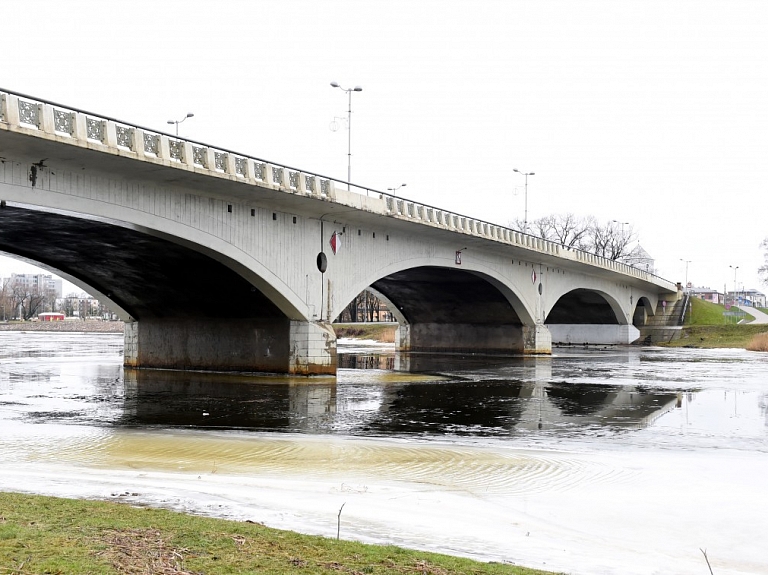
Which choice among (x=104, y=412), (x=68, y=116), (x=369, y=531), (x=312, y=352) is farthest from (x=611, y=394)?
(x=369, y=531)

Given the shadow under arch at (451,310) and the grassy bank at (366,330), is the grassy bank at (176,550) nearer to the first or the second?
the shadow under arch at (451,310)

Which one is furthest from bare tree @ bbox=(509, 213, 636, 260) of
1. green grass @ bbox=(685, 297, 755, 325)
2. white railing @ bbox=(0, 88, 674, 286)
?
white railing @ bbox=(0, 88, 674, 286)

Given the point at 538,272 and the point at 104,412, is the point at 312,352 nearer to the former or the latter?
the point at 104,412

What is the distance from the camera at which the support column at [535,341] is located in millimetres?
60500

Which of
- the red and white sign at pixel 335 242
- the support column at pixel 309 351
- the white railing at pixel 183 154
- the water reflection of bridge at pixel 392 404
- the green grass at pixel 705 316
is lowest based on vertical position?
the water reflection of bridge at pixel 392 404

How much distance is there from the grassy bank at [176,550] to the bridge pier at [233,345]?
1061 inches

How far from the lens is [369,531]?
8492 millimetres

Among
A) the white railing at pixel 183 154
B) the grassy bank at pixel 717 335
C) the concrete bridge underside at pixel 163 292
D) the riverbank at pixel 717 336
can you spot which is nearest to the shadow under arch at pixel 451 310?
the white railing at pixel 183 154

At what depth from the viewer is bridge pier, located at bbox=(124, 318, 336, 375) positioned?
1389 inches

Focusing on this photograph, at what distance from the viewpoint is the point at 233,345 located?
38.7 meters

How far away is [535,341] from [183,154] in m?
39.2

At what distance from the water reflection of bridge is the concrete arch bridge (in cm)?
337

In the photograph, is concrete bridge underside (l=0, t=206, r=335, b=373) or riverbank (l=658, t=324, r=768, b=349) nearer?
concrete bridge underside (l=0, t=206, r=335, b=373)

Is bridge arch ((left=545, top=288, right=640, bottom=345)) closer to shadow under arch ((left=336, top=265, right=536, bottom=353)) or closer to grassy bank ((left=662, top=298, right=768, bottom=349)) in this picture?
grassy bank ((left=662, top=298, right=768, bottom=349))
